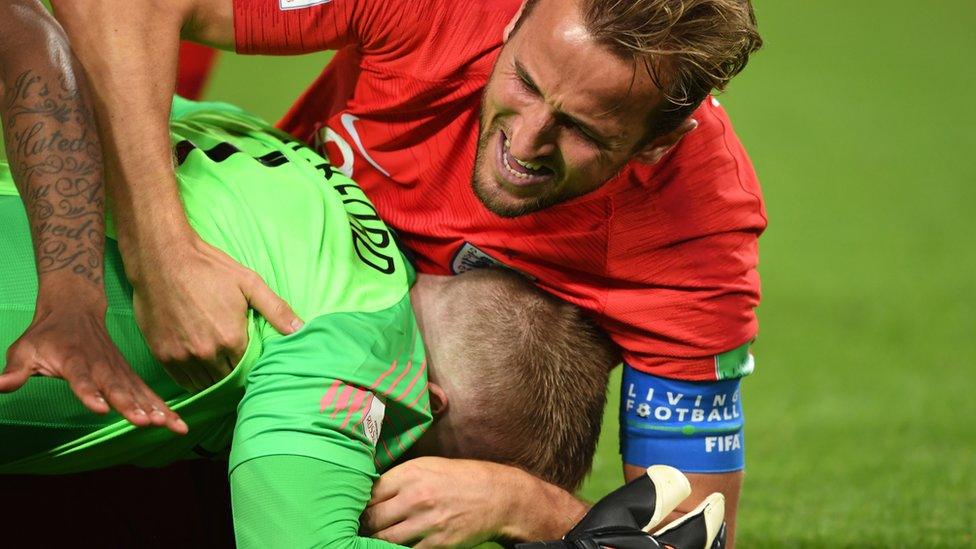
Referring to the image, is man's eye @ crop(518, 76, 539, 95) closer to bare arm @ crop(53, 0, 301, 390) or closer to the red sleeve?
the red sleeve

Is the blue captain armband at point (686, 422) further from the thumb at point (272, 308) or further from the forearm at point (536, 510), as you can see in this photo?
the thumb at point (272, 308)

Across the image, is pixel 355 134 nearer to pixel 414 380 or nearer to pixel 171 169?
pixel 171 169

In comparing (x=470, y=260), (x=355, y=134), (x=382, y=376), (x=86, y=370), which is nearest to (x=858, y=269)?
(x=470, y=260)

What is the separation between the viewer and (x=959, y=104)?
25.1 ft

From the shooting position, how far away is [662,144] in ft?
7.50

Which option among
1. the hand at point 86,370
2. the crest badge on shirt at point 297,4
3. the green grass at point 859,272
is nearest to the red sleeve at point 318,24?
the crest badge on shirt at point 297,4

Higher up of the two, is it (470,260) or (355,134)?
(355,134)

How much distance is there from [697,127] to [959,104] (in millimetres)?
5953

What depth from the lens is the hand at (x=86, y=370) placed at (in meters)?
1.59

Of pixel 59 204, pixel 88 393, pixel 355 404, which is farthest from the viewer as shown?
pixel 355 404

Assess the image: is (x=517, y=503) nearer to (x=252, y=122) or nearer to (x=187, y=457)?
(x=187, y=457)

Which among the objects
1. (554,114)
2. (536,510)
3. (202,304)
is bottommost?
(536,510)

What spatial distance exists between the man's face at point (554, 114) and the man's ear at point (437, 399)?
0.36 m

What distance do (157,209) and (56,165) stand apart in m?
0.21
